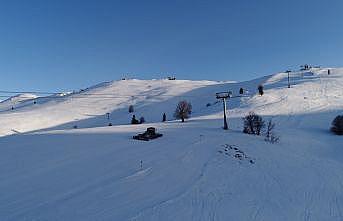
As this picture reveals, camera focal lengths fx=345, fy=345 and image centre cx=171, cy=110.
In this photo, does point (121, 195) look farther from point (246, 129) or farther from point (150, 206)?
point (246, 129)

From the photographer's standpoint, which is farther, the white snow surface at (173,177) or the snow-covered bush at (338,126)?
the snow-covered bush at (338,126)

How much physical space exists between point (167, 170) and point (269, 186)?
24.0 ft

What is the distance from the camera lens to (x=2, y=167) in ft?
92.6

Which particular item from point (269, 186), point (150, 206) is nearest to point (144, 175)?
point (150, 206)

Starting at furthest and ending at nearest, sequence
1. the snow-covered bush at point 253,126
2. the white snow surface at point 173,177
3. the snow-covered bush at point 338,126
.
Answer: the snow-covered bush at point 338,126 → the snow-covered bush at point 253,126 → the white snow surface at point 173,177

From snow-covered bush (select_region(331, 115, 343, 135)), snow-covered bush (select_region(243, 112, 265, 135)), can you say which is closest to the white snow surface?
snow-covered bush (select_region(331, 115, 343, 135))

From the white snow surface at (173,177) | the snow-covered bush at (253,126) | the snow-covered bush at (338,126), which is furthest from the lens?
the snow-covered bush at (338,126)

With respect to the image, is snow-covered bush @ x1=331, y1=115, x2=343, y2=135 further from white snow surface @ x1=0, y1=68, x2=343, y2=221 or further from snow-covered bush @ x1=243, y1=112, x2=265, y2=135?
snow-covered bush @ x1=243, y1=112, x2=265, y2=135

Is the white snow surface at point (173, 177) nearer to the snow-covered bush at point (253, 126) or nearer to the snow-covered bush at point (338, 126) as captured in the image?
the snow-covered bush at point (338, 126)

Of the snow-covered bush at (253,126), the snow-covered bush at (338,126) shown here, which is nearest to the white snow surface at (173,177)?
the snow-covered bush at (338,126)

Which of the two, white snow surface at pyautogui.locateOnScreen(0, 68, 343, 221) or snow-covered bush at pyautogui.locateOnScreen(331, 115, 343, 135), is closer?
white snow surface at pyautogui.locateOnScreen(0, 68, 343, 221)

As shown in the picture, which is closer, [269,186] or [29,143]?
[269,186]

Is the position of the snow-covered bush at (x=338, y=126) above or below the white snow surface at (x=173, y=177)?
above

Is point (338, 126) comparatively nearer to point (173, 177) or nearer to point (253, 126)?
point (253, 126)
